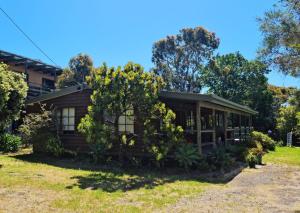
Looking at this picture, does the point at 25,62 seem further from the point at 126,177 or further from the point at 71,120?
the point at 126,177

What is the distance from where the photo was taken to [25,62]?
24.4 meters

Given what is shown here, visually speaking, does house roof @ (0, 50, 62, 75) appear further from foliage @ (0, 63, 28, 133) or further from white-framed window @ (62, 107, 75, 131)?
foliage @ (0, 63, 28, 133)

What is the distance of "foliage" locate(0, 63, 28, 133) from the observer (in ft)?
36.4

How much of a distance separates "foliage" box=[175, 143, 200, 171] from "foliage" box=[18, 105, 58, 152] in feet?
21.3

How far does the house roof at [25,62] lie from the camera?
23334 millimetres

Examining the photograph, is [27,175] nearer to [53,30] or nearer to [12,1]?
[12,1]

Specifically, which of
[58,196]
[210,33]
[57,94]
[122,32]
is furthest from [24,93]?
[210,33]

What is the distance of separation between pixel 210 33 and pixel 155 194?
3500 centimetres

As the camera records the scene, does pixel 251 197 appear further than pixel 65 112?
No

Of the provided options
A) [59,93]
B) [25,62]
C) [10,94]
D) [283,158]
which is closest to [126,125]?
[59,93]

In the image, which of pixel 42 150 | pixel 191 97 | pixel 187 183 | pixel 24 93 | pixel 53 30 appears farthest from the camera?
pixel 53 30

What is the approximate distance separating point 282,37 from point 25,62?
68.1 feet

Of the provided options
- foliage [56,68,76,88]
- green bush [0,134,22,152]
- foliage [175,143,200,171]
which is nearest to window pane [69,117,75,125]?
green bush [0,134,22,152]

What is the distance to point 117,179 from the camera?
9656mm
